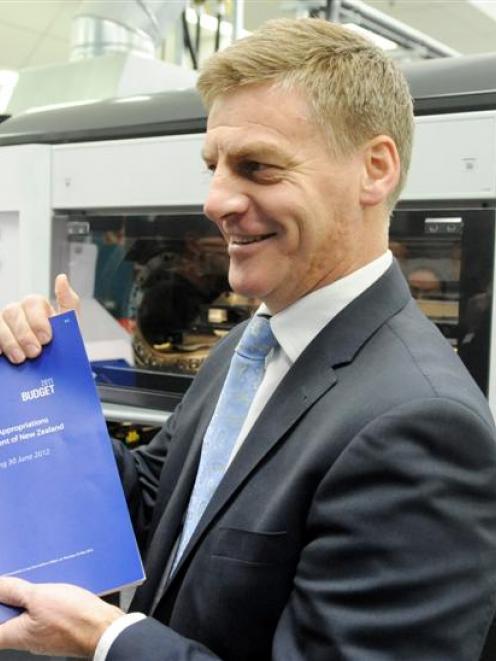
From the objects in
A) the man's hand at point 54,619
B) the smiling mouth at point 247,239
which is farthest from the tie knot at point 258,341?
the man's hand at point 54,619

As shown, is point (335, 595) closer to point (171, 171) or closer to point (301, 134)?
point (301, 134)

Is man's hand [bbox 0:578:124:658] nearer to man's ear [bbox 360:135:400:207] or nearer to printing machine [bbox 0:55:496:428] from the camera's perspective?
man's ear [bbox 360:135:400:207]

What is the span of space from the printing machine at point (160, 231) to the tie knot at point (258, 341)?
22.7 inches

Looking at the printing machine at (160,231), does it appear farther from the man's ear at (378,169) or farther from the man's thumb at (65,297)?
the man's thumb at (65,297)

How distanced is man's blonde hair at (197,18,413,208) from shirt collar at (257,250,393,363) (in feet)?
0.46

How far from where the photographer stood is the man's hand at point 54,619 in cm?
78

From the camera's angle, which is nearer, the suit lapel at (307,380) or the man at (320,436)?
the man at (320,436)

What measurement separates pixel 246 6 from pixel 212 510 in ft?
12.0

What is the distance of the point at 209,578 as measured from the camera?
2.71ft

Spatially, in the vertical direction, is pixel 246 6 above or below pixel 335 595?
above

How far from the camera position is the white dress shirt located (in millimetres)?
879

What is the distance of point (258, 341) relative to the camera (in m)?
0.97

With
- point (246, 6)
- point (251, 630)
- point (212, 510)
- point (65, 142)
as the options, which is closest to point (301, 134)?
point (212, 510)

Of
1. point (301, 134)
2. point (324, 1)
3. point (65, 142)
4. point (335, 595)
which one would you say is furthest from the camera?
point (324, 1)
